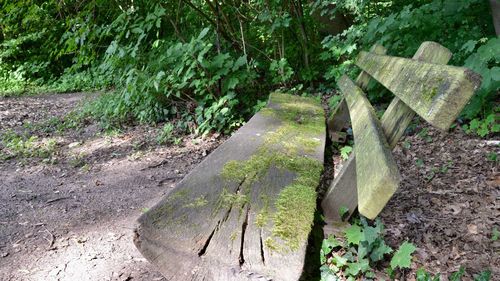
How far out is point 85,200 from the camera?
3664 mm

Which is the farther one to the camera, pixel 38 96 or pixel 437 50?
pixel 38 96

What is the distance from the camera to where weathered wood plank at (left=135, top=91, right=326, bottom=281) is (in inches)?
55.6

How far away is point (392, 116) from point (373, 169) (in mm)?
540

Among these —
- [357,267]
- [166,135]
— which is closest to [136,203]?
[166,135]

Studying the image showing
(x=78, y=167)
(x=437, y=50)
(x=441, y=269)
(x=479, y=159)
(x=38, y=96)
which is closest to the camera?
(x=437, y=50)

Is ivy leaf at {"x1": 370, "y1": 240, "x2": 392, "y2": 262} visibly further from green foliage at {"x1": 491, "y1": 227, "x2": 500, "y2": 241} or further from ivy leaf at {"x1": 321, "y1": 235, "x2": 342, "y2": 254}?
green foliage at {"x1": 491, "y1": 227, "x2": 500, "y2": 241}

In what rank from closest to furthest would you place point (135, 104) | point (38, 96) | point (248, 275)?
point (248, 275) < point (135, 104) < point (38, 96)

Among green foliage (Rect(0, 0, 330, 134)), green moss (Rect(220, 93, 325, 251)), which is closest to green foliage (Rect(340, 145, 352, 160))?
green moss (Rect(220, 93, 325, 251))

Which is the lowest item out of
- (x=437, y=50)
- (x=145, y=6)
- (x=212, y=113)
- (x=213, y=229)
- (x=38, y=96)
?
(x=38, y=96)

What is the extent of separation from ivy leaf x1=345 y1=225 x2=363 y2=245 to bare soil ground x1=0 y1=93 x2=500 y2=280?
1.09 feet

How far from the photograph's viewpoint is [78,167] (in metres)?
4.62

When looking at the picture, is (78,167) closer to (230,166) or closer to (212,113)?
(212,113)

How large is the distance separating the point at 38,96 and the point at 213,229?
1070cm

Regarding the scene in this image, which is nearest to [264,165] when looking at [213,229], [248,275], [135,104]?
[213,229]
